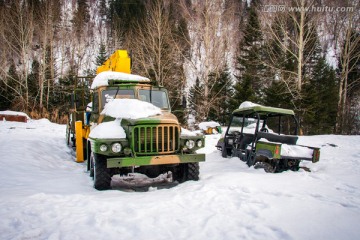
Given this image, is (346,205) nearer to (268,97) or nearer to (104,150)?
(104,150)

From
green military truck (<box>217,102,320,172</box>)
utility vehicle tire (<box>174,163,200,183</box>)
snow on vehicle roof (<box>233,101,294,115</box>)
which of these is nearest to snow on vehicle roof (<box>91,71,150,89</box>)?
utility vehicle tire (<box>174,163,200,183</box>)

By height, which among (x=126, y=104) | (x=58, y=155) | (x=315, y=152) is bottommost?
(x=58, y=155)

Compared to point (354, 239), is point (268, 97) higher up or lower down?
A: higher up

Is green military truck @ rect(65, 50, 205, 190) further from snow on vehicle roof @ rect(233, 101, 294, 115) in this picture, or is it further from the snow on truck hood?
snow on vehicle roof @ rect(233, 101, 294, 115)

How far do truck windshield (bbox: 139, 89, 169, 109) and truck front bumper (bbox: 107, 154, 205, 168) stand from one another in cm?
197

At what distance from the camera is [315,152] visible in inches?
244

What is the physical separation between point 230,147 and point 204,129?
29.3 ft

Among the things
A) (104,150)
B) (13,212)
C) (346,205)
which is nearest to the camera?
(13,212)

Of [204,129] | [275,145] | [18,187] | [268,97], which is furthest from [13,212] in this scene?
[268,97]

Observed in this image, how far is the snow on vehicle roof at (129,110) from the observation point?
214 inches

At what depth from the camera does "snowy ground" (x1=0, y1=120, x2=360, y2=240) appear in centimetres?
302

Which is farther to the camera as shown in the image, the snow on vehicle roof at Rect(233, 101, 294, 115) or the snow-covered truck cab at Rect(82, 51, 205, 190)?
the snow on vehicle roof at Rect(233, 101, 294, 115)

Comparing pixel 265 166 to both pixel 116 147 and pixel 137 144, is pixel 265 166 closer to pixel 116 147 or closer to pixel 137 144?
pixel 137 144

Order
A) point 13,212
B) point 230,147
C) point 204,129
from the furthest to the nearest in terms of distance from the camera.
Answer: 1. point 204,129
2. point 230,147
3. point 13,212
